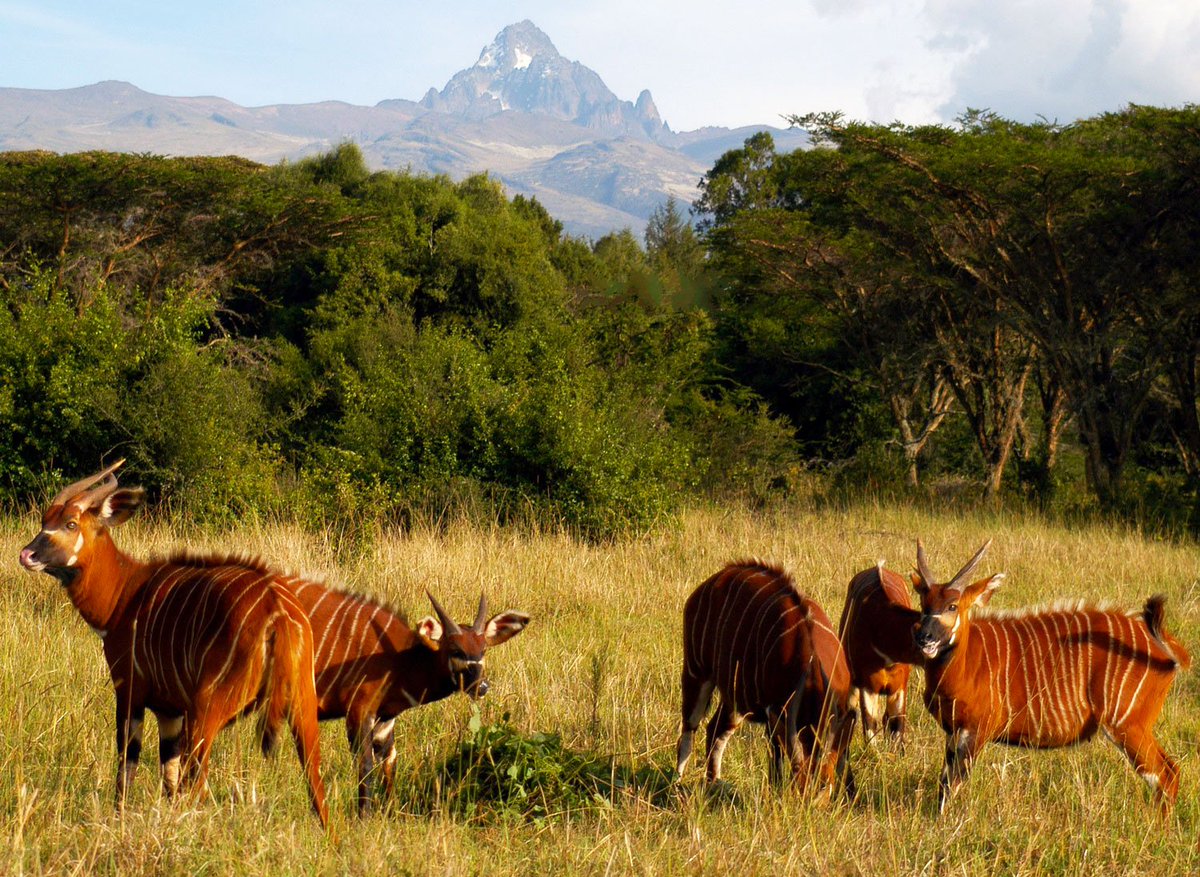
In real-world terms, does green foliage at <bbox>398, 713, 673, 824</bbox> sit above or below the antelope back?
below

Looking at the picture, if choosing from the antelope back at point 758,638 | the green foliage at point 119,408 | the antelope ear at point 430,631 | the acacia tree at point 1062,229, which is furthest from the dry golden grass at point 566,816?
the acacia tree at point 1062,229

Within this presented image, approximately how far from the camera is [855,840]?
4.25 m

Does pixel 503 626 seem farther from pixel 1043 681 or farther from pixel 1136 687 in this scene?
pixel 1136 687

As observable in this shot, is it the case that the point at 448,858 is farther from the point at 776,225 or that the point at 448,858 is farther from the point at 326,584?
the point at 776,225

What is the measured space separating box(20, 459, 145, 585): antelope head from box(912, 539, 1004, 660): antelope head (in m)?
3.18

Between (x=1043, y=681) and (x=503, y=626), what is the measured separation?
2.25 meters

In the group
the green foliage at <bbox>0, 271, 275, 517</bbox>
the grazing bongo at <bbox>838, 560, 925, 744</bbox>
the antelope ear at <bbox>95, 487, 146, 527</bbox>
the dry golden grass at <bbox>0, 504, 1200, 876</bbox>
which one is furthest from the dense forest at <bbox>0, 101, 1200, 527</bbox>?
the grazing bongo at <bbox>838, 560, 925, 744</bbox>

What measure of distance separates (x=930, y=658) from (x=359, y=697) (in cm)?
229

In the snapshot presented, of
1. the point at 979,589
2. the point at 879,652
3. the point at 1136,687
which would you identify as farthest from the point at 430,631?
the point at 1136,687

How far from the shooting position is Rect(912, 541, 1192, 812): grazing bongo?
199 inches

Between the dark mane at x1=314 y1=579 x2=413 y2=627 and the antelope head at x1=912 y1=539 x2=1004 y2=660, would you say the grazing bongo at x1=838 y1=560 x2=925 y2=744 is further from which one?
the dark mane at x1=314 y1=579 x2=413 y2=627

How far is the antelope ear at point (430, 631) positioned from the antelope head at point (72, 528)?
1.28m

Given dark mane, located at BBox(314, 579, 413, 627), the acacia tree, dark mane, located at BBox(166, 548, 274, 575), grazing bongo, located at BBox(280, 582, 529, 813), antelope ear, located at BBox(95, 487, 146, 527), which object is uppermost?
the acacia tree

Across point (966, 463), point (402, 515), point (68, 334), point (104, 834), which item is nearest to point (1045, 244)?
point (966, 463)
